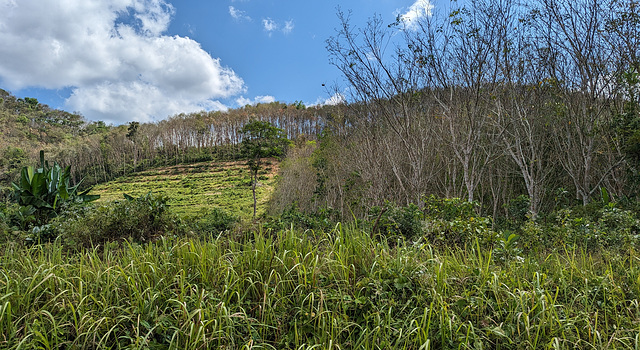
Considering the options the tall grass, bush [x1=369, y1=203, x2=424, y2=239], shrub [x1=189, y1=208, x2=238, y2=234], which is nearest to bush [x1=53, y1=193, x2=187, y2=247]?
shrub [x1=189, y1=208, x2=238, y2=234]

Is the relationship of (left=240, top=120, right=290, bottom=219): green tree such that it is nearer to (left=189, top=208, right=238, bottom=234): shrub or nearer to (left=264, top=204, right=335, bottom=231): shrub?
(left=189, top=208, right=238, bottom=234): shrub

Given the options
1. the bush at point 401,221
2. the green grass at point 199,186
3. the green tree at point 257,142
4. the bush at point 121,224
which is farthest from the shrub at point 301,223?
the green grass at point 199,186

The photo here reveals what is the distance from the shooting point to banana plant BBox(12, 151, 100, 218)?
5.02 m

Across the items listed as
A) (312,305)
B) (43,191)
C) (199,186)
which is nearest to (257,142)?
(43,191)

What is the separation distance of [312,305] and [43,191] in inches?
219

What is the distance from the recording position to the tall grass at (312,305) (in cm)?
187

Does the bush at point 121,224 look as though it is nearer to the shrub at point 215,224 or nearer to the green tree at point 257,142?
the shrub at point 215,224

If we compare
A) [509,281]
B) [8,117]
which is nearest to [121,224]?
[509,281]

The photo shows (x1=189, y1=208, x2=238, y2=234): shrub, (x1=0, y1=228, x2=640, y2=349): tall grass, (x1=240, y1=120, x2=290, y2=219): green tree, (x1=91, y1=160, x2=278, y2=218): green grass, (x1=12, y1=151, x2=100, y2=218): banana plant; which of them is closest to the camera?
(x1=0, y1=228, x2=640, y2=349): tall grass

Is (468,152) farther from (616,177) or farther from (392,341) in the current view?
(392,341)

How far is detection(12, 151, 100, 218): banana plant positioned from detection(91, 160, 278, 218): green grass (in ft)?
52.4

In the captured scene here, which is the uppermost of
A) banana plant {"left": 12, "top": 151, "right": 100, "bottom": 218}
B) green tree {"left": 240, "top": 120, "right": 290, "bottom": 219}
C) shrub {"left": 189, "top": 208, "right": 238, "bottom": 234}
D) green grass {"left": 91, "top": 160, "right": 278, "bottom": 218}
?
green tree {"left": 240, "top": 120, "right": 290, "bottom": 219}

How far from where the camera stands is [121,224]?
4.18m

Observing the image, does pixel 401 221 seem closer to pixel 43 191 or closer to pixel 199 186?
pixel 43 191
